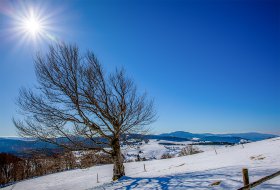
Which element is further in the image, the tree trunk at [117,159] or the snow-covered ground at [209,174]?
the tree trunk at [117,159]

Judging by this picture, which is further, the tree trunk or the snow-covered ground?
the tree trunk

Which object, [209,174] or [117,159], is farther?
[117,159]

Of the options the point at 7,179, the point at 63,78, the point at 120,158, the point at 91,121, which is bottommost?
the point at 7,179

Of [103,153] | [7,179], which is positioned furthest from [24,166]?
[103,153]

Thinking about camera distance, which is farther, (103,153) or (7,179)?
(7,179)

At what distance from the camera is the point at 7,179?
75.8 m

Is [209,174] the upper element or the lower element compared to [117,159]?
lower

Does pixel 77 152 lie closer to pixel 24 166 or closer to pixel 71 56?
pixel 71 56

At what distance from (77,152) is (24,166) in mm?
77369

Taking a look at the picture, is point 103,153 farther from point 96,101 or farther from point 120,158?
point 96,101

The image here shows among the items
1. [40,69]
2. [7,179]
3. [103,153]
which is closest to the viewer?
[40,69]

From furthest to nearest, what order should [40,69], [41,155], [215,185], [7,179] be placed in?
[7,179] < [40,69] < [41,155] < [215,185]

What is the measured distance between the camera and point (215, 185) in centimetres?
1023

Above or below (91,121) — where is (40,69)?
above
